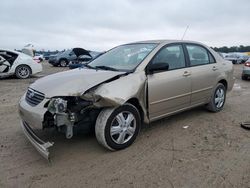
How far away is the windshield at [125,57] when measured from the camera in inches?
155

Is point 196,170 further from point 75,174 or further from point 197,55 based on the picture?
point 197,55

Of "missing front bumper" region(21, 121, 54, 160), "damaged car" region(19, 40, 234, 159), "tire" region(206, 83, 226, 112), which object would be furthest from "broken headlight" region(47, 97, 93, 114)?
"tire" region(206, 83, 226, 112)

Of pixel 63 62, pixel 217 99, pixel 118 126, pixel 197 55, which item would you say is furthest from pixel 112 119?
pixel 63 62

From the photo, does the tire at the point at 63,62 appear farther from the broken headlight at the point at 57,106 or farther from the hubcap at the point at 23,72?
the broken headlight at the point at 57,106

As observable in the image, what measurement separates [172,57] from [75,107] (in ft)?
6.76

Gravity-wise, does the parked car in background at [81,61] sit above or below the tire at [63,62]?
above

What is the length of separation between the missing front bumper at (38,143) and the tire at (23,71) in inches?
327

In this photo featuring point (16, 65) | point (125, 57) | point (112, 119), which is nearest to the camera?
point (112, 119)

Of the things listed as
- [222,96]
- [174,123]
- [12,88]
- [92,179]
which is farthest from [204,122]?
[12,88]

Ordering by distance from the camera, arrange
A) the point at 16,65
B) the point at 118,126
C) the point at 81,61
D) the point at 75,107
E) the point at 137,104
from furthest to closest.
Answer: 1. the point at 81,61
2. the point at 16,65
3. the point at 137,104
4. the point at 118,126
5. the point at 75,107

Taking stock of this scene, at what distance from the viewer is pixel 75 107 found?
3.21 meters

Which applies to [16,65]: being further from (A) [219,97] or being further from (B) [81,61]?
(A) [219,97]

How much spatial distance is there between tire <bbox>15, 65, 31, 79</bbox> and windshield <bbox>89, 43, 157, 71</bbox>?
772 centimetres

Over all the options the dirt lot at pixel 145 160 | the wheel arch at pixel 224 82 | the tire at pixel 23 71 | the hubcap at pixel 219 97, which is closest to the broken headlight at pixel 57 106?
the dirt lot at pixel 145 160
